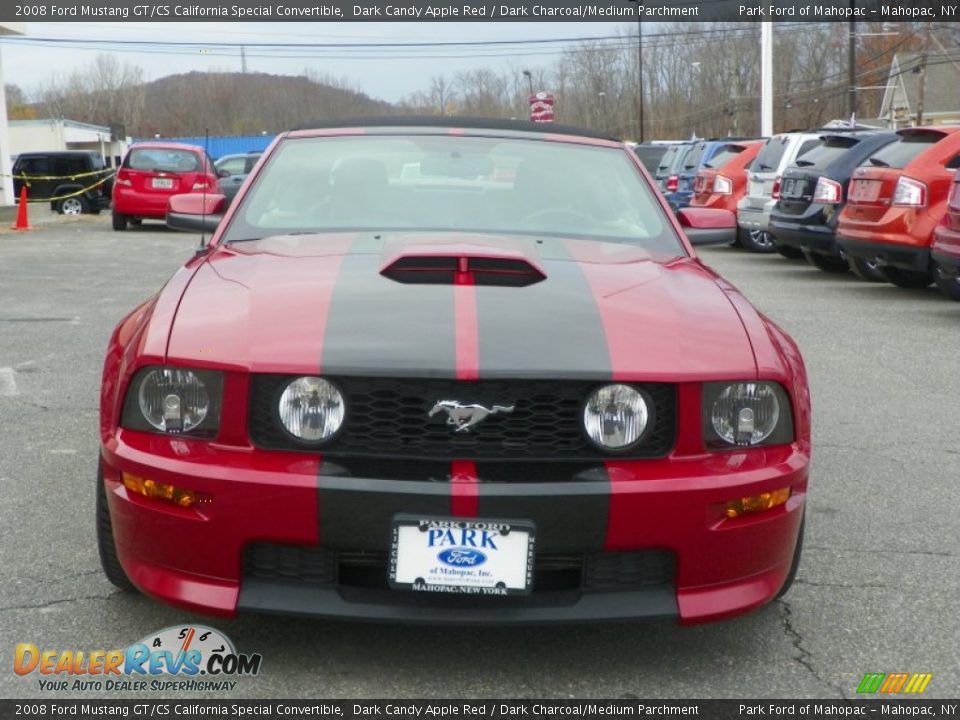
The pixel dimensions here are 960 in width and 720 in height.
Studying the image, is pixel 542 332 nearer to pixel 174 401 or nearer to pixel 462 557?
pixel 462 557

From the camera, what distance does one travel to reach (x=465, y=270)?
10.7 ft

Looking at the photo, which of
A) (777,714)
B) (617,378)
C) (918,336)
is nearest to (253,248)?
(617,378)

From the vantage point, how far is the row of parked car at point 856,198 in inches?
413

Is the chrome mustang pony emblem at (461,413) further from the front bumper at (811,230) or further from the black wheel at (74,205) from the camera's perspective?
the black wheel at (74,205)

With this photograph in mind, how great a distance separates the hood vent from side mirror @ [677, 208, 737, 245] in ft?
5.62

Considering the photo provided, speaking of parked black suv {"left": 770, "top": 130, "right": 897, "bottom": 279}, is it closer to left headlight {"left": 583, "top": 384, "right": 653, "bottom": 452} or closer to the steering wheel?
the steering wheel

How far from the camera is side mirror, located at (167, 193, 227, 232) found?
190 inches

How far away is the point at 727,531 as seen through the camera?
111 inches

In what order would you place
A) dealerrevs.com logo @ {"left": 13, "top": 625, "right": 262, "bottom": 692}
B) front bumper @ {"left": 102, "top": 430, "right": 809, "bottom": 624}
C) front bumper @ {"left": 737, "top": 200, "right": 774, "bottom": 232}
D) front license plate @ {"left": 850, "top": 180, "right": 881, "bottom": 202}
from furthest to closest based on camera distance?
front bumper @ {"left": 737, "top": 200, "right": 774, "bottom": 232}
front license plate @ {"left": 850, "top": 180, "right": 881, "bottom": 202}
dealerrevs.com logo @ {"left": 13, "top": 625, "right": 262, "bottom": 692}
front bumper @ {"left": 102, "top": 430, "right": 809, "bottom": 624}

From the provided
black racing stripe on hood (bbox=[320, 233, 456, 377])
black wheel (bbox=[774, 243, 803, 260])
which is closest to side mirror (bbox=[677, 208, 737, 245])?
black racing stripe on hood (bbox=[320, 233, 456, 377])

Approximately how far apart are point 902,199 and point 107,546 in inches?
356

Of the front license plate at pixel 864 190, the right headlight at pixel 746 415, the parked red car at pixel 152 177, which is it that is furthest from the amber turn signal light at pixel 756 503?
the parked red car at pixel 152 177

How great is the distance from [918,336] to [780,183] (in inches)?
232

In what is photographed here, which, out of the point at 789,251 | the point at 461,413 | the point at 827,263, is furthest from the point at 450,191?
the point at 789,251
